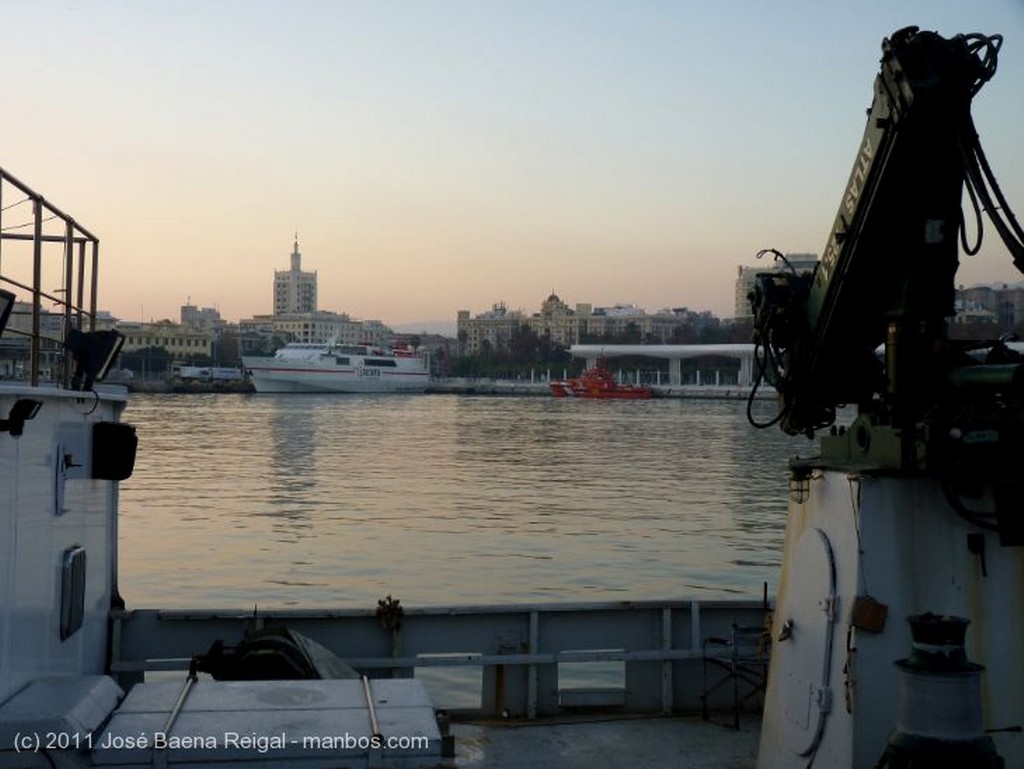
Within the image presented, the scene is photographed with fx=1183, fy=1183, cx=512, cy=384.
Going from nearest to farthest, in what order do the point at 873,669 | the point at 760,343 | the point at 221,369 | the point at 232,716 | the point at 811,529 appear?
the point at 232,716 → the point at 873,669 → the point at 811,529 → the point at 760,343 → the point at 221,369

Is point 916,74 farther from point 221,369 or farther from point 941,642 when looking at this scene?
point 221,369

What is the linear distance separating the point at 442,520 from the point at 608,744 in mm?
23869

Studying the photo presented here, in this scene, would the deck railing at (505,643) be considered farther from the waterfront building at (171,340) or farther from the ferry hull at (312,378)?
the waterfront building at (171,340)

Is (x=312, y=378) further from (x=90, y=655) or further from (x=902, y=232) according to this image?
(x=902, y=232)

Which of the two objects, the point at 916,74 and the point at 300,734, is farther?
the point at 916,74

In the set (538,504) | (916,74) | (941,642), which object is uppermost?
(916,74)

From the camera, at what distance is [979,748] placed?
4.56m


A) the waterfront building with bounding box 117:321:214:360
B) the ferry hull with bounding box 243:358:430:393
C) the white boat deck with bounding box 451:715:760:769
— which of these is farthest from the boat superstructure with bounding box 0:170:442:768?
the waterfront building with bounding box 117:321:214:360

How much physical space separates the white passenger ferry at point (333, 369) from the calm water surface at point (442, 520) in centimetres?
9161

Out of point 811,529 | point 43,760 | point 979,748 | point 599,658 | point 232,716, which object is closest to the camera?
point 979,748

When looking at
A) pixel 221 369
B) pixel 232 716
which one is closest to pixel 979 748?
pixel 232 716

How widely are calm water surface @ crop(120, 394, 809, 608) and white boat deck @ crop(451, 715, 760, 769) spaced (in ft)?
39.5

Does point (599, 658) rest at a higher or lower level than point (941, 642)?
lower

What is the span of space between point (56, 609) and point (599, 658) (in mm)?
4000
